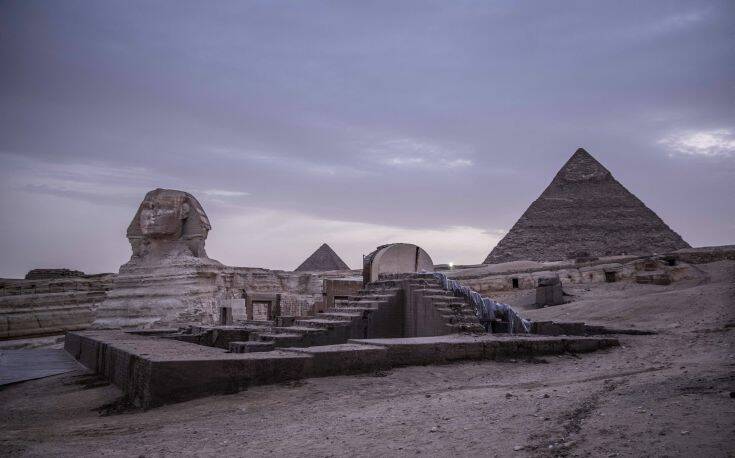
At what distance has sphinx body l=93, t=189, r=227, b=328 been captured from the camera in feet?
55.8

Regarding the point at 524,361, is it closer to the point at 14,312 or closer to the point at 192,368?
the point at 192,368

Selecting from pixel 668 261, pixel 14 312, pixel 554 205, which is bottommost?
pixel 14 312

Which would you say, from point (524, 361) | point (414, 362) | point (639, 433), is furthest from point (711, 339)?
point (639, 433)

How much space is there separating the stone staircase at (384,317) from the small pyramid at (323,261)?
158 ft

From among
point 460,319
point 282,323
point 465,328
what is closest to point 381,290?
point 460,319

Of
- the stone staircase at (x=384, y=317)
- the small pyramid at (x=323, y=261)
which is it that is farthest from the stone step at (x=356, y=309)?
the small pyramid at (x=323, y=261)

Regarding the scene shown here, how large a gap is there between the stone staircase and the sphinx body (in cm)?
928

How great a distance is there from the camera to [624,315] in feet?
47.7

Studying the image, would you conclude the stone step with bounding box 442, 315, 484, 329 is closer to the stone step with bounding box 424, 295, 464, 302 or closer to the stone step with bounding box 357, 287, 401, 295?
the stone step with bounding box 424, 295, 464, 302

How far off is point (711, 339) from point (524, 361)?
3849 millimetres

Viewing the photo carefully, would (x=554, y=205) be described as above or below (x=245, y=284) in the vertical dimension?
above

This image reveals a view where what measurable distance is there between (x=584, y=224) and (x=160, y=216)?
60502 millimetres

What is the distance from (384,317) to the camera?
8875mm

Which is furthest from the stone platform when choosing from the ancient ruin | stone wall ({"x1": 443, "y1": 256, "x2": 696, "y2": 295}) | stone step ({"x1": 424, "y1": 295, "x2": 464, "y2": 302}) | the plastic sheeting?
stone wall ({"x1": 443, "y1": 256, "x2": 696, "y2": 295})
